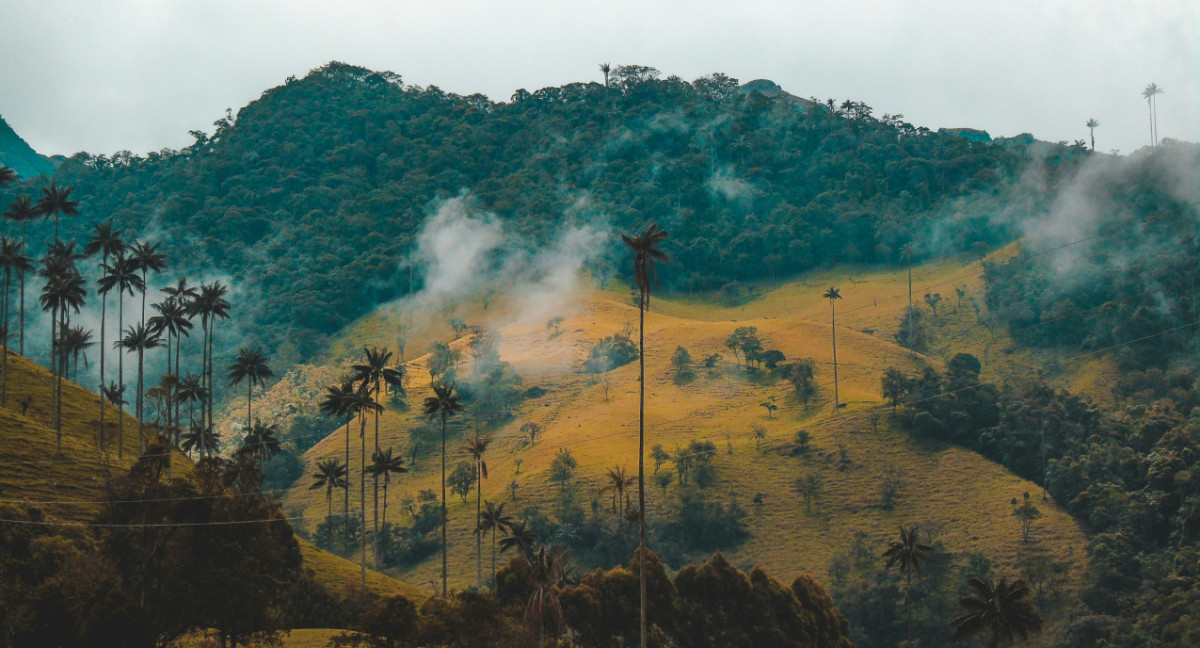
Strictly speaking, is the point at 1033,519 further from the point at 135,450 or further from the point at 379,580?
the point at 135,450

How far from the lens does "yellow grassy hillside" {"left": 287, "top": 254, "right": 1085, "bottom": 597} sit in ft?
440

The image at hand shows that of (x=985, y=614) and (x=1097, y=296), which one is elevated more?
(x=1097, y=296)

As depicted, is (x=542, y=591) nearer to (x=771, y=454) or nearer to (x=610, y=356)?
(x=771, y=454)

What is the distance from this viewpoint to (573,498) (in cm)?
14400

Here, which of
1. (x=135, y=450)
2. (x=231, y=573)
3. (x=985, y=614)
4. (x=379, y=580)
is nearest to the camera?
(x=231, y=573)

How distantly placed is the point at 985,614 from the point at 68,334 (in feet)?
347

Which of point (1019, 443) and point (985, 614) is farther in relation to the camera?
point (1019, 443)

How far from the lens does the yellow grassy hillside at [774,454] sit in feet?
440

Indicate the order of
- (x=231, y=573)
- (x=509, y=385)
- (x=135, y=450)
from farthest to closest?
(x=509, y=385)
(x=135, y=450)
(x=231, y=573)

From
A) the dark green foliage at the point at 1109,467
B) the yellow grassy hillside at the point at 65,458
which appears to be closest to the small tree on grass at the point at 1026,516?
the dark green foliage at the point at 1109,467

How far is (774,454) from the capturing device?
5989 inches

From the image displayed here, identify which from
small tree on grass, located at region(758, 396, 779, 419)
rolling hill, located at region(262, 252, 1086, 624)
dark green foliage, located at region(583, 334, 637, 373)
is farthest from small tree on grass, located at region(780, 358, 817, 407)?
dark green foliage, located at region(583, 334, 637, 373)

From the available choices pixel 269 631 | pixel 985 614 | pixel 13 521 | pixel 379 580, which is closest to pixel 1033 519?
pixel 985 614

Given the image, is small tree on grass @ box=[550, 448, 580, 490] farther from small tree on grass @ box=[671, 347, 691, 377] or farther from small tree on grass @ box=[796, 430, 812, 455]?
small tree on grass @ box=[671, 347, 691, 377]
